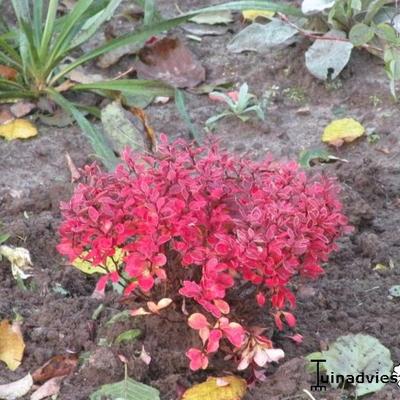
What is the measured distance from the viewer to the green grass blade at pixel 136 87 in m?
3.83

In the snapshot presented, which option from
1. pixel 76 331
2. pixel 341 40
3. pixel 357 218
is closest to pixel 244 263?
pixel 76 331

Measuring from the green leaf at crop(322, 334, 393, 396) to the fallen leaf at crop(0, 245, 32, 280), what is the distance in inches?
37.9

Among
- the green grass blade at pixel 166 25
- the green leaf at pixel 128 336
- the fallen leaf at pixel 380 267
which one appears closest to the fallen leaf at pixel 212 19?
the green grass blade at pixel 166 25

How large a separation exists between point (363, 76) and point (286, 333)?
1985mm

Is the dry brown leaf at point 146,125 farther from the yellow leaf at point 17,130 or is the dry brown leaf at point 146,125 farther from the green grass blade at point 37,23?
the green grass blade at point 37,23

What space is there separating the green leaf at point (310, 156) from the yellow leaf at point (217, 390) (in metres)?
1.49

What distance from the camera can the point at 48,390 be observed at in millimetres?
2287

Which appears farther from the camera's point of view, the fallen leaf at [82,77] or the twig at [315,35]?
the fallen leaf at [82,77]

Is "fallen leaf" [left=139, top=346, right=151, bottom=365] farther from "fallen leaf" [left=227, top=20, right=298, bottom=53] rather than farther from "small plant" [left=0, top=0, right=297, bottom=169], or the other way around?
"fallen leaf" [left=227, top=20, right=298, bottom=53]

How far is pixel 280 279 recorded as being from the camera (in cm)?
204

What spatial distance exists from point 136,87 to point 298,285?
1.49 metres

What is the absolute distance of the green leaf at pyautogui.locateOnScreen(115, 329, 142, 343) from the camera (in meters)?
2.32

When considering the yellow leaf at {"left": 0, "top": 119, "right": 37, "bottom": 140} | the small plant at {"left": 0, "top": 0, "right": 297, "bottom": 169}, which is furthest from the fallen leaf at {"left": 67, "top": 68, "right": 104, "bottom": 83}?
the yellow leaf at {"left": 0, "top": 119, "right": 37, "bottom": 140}

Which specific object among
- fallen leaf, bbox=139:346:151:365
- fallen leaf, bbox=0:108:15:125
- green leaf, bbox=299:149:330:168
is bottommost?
green leaf, bbox=299:149:330:168
